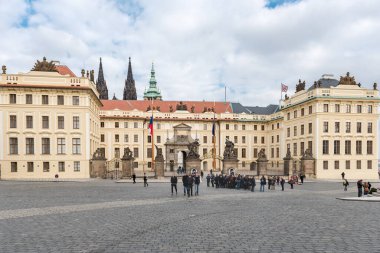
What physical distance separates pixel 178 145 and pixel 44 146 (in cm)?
3258

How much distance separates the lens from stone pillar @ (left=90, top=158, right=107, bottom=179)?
45250 mm

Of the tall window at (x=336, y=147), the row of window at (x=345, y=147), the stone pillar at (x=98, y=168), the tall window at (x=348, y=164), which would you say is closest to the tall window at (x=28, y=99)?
the stone pillar at (x=98, y=168)

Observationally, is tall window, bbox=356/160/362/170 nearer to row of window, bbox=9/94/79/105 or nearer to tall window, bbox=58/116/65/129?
row of window, bbox=9/94/79/105

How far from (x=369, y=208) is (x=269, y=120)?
59.0m

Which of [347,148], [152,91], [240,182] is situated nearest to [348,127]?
[347,148]

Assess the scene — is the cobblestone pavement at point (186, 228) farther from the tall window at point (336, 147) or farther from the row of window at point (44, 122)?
the tall window at point (336, 147)

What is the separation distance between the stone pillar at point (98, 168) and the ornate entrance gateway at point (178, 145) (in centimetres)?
2741

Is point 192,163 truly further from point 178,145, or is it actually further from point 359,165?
point 178,145

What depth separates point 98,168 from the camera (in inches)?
1785

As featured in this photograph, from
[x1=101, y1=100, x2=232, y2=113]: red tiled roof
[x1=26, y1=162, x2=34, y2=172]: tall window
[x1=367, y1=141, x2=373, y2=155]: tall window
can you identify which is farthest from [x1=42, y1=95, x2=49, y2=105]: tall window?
[x1=367, y1=141, x2=373, y2=155]: tall window

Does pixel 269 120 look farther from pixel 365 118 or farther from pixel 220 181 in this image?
pixel 220 181

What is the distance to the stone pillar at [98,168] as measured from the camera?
45250 mm

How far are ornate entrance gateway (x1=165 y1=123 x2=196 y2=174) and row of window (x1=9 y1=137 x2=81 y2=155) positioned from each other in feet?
91.4

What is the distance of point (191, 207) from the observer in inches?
728
